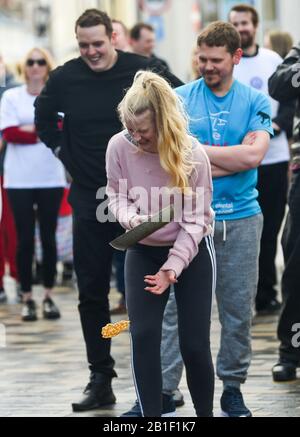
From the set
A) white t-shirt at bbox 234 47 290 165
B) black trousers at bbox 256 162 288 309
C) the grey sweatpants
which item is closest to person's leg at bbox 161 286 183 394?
the grey sweatpants

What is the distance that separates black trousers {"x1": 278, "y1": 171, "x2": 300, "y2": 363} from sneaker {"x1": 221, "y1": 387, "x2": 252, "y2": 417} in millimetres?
1149

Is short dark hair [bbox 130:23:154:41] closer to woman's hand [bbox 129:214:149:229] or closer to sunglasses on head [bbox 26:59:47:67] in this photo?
sunglasses on head [bbox 26:59:47:67]

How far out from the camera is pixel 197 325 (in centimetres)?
663

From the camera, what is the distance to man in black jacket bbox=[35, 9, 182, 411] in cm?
807

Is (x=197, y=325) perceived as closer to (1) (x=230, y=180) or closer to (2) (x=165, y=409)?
(2) (x=165, y=409)

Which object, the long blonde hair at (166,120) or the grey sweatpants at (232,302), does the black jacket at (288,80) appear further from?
the long blonde hair at (166,120)

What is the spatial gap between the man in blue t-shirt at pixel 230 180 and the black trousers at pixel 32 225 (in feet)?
14.5

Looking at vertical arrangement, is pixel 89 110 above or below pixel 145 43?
above

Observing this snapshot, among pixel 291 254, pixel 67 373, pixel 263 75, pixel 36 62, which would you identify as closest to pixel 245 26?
pixel 263 75

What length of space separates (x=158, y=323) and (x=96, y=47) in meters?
2.14

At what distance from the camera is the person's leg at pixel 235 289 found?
24.7ft

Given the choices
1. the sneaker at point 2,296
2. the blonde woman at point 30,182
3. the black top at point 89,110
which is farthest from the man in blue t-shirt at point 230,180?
the sneaker at point 2,296

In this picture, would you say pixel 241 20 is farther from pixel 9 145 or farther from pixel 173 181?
pixel 173 181

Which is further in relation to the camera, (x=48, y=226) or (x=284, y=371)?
(x=48, y=226)
